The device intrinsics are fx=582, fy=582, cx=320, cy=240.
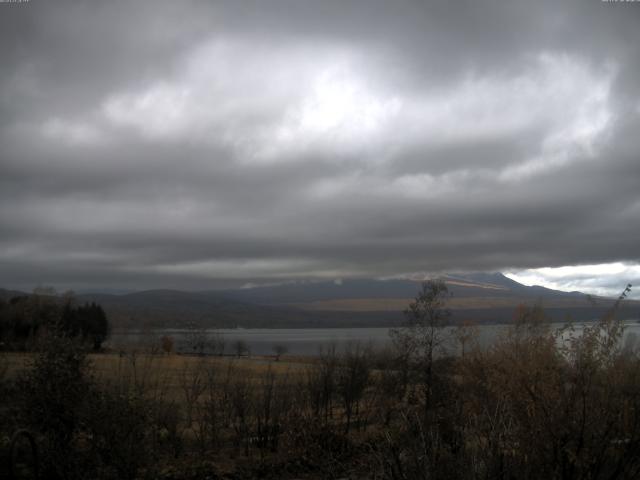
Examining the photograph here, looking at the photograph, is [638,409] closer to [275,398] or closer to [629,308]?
[629,308]

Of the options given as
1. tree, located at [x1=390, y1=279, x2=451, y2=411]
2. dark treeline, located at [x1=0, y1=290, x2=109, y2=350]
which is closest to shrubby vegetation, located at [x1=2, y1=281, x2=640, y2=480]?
tree, located at [x1=390, y1=279, x2=451, y2=411]

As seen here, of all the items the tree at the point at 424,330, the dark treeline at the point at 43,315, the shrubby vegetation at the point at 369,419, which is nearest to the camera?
the shrubby vegetation at the point at 369,419

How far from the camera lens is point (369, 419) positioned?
24.6 metres

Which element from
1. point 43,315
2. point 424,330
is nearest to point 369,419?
point 424,330

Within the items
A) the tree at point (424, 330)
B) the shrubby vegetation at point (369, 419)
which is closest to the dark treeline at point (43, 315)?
the tree at point (424, 330)

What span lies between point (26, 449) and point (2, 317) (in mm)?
65532

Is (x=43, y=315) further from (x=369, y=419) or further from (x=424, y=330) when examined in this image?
(x=369, y=419)

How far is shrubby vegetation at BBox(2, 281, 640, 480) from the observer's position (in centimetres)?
717

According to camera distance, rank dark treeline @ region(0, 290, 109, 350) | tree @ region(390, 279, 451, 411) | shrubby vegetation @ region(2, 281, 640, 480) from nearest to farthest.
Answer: shrubby vegetation @ region(2, 281, 640, 480), tree @ region(390, 279, 451, 411), dark treeline @ region(0, 290, 109, 350)

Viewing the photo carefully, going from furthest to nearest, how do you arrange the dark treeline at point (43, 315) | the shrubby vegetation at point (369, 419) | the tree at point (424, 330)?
the dark treeline at point (43, 315) → the tree at point (424, 330) → the shrubby vegetation at point (369, 419)

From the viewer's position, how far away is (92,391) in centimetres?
1225

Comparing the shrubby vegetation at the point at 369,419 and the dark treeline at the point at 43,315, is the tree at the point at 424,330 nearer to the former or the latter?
the shrubby vegetation at the point at 369,419

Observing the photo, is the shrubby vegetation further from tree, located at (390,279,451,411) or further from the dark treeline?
the dark treeline

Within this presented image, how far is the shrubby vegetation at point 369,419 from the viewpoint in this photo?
717 centimetres
